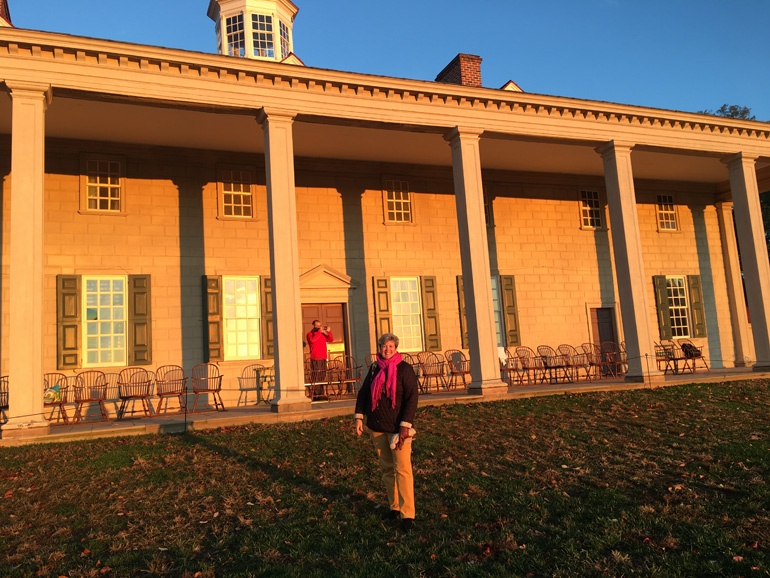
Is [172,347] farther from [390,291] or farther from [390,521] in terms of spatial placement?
[390,521]

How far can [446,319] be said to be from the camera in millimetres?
15891

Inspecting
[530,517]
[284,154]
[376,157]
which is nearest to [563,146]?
[376,157]

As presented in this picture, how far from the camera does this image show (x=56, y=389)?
1138 cm

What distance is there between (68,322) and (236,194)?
446 centimetres

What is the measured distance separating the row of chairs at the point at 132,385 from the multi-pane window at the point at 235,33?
60.0 feet

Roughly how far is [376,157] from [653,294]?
29.1ft

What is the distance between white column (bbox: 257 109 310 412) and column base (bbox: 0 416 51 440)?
3491 millimetres

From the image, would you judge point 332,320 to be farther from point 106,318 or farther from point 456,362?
point 106,318

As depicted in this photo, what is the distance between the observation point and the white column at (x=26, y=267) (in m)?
9.39

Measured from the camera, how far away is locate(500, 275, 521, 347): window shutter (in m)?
16.4

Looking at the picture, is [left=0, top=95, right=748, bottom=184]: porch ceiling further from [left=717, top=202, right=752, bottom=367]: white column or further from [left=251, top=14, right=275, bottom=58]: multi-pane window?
[left=251, top=14, right=275, bottom=58]: multi-pane window

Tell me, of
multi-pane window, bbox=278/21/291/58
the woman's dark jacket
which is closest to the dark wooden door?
the woman's dark jacket

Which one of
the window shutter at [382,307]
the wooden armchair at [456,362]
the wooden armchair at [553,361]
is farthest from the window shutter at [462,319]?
the wooden armchair at [553,361]

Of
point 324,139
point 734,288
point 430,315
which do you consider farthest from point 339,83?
point 734,288
